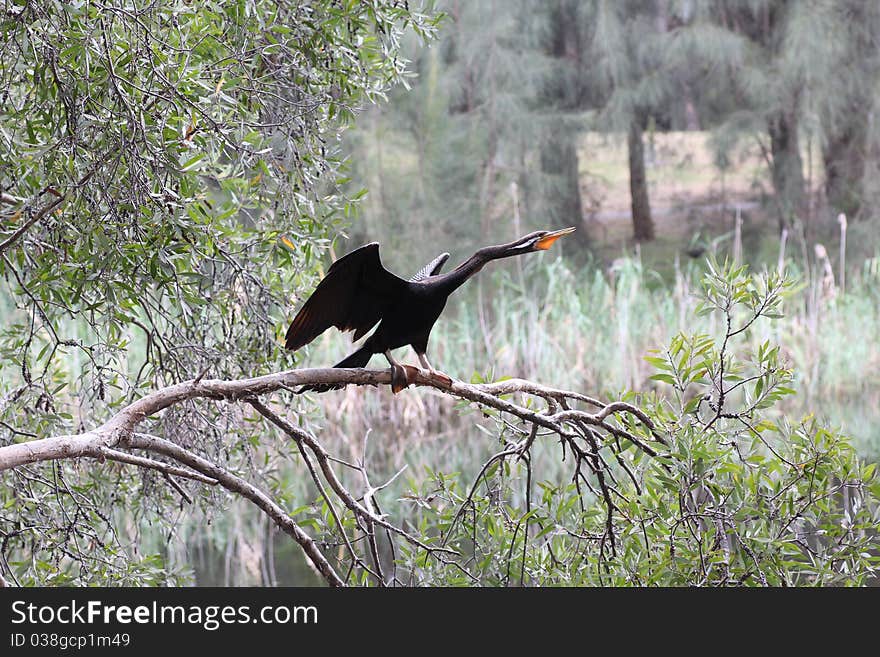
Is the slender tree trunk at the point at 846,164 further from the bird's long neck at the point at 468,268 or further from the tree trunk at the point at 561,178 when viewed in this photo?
the bird's long neck at the point at 468,268

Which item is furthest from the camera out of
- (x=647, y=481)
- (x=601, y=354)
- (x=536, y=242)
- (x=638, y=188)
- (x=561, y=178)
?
(x=638, y=188)

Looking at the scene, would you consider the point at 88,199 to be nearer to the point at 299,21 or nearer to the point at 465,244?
the point at 299,21

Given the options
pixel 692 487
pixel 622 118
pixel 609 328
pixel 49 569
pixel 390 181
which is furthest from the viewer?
pixel 622 118

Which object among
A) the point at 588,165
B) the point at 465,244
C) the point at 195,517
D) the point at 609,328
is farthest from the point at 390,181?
the point at 195,517

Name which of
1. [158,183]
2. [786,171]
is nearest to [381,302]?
[158,183]

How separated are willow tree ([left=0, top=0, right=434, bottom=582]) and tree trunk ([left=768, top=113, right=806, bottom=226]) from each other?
224 inches

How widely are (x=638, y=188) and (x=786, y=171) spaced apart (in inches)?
42.2

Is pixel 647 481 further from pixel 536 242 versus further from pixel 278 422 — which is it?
pixel 278 422

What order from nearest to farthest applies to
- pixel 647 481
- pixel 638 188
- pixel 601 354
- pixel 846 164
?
pixel 647 481, pixel 601 354, pixel 846 164, pixel 638 188

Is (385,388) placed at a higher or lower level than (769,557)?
higher

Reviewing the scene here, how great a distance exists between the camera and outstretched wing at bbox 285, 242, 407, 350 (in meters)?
1.41

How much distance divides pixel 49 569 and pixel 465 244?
5.02 meters

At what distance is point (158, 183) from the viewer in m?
1.38

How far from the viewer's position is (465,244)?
6.68m
